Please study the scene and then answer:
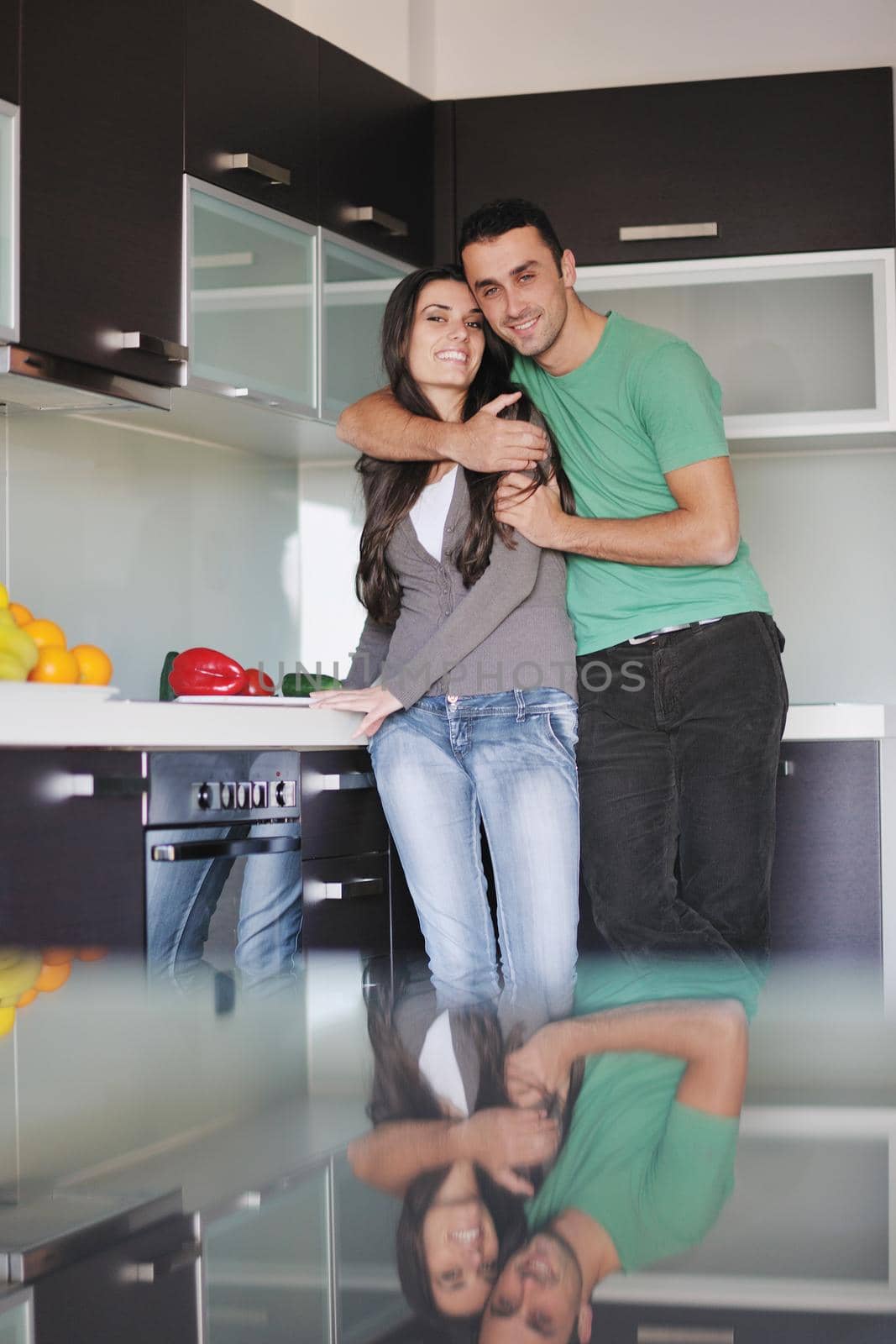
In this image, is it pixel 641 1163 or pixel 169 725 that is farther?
pixel 169 725

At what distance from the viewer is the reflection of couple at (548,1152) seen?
0.19 meters

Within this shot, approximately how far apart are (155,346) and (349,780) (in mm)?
717

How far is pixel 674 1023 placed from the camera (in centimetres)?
33

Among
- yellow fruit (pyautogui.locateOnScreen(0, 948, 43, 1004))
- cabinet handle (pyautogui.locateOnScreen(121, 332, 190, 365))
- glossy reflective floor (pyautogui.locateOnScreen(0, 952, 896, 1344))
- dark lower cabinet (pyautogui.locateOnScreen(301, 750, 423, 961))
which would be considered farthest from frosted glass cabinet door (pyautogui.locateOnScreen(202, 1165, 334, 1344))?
cabinet handle (pyautogui.locateOnScreen(121, 332, 190, 365))

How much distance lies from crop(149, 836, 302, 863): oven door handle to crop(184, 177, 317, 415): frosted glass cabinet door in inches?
32.5

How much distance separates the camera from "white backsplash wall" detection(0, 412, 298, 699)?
2502 millimetres

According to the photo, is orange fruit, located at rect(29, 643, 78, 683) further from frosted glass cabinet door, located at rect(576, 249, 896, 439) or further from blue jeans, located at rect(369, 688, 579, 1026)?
frosted glass cabinet door, located at rect(576, 249, 896, 439)

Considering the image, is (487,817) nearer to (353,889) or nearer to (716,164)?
(353,889)

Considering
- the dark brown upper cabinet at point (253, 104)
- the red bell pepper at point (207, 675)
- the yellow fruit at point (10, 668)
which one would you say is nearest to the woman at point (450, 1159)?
the yellow fruit at point (10, 668)

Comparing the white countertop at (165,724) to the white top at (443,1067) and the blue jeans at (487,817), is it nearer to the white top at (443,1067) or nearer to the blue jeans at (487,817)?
the blue jeans at (487,817)

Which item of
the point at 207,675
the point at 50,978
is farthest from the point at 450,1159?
the point at 207,675

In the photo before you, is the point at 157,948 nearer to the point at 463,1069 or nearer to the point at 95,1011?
the point at 95,1011

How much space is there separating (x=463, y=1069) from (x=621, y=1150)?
0.06 metres

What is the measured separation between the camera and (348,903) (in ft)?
6.91
